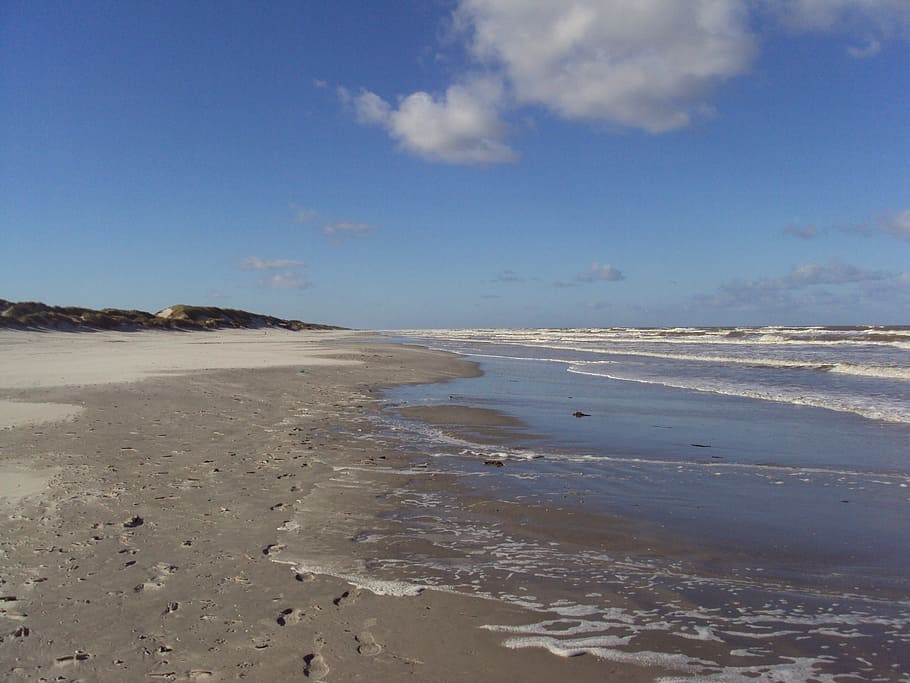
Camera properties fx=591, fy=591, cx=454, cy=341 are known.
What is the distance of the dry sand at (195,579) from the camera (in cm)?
335

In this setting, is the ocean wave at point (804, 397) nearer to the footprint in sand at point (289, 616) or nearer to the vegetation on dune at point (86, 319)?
the footprint in sand at point (289, 616)

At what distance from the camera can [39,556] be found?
4594 mm

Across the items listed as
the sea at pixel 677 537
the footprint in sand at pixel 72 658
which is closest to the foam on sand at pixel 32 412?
the sea at pixel 677 537

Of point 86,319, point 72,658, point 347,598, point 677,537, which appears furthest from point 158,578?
point 86,319

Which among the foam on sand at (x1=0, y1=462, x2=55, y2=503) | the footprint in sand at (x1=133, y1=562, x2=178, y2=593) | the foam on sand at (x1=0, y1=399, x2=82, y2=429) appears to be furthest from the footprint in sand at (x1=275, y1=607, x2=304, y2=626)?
the foam on sand at (x1=0, y1=399, x2=82, y2=429)

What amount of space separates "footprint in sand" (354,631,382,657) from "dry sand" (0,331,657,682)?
1cm

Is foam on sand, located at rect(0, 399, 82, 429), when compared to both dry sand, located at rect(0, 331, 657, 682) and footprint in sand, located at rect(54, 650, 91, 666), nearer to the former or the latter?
dry sand, located at rect(0, 331, 657, 682)

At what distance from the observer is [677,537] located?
18.4 ft

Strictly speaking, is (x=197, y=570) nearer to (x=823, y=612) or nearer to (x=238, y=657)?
(x=238, y=657)

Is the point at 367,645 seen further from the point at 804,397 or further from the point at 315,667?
the point at 804,397

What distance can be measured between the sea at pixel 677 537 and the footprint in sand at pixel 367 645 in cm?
74

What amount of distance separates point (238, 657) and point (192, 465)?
4.80m

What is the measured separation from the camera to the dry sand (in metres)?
3.35

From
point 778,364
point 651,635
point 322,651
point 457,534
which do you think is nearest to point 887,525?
point 651,635
